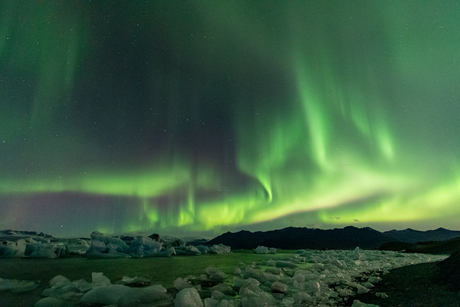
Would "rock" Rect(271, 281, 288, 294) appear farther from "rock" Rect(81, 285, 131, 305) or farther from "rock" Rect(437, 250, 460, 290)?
"rock" Rect(437, 250, 460, 290)

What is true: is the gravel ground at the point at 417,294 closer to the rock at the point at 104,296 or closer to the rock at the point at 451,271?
the rock at the point at 451,271

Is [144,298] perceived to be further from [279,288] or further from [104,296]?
[279,288]

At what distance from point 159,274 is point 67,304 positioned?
12.8ft

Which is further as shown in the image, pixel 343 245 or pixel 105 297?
pixel 343 245

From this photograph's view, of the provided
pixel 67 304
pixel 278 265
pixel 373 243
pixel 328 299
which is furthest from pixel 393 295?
pixel 373 243

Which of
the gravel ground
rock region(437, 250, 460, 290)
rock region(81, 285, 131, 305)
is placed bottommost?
the gravel ground

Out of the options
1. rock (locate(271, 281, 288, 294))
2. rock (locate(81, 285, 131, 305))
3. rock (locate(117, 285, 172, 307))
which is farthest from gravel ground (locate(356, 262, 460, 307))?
rock (locate(81, 285, 131, 305))

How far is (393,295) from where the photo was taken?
6.30 m

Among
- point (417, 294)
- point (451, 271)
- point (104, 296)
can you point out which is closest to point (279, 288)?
point (417, 294)

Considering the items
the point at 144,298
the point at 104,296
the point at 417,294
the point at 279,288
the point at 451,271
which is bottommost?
the point at 417,294

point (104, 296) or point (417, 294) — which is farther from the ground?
point (104, 296)

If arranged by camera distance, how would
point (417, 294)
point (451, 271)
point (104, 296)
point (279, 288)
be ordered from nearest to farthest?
point (104, 296) → point (417, 294) → point (279, 288) → point (451, 271)

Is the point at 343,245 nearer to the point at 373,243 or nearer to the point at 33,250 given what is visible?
the point at 373,243

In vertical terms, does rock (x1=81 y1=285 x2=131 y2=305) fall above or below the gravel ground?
above
